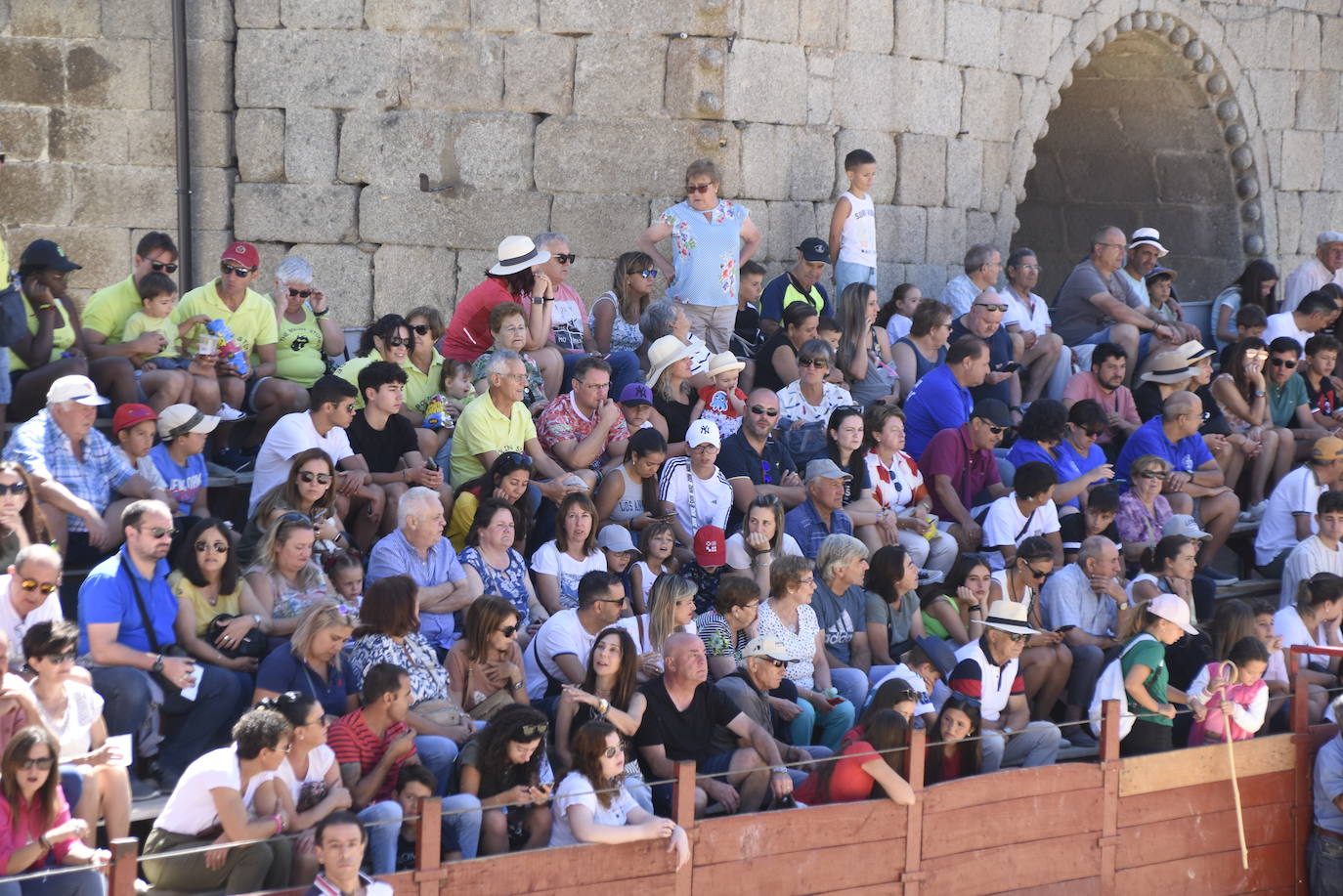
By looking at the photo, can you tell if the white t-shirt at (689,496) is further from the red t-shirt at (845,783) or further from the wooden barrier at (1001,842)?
the wooden barrier at (1001,842)

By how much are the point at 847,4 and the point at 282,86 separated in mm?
3661

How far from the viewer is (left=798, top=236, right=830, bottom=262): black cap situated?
10.4m

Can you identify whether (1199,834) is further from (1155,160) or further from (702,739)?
(1155,160)

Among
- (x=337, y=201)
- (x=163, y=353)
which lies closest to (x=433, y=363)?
(x=163, y=353)

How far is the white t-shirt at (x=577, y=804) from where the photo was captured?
6.34 meters

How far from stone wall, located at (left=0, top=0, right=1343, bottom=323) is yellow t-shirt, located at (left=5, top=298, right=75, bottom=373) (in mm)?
2784

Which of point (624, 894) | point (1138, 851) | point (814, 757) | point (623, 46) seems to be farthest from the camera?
point (623, 46)

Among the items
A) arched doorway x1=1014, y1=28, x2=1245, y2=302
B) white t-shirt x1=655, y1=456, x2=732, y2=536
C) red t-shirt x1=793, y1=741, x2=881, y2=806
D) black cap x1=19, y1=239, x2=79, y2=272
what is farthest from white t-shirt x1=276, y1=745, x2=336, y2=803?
arched doorway x1=1014, y1=28, x2=1245, y2=302

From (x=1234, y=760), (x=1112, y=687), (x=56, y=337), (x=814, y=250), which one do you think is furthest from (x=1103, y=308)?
(x=56, y=337)

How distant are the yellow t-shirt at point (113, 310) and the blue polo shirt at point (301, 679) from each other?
2.84 m

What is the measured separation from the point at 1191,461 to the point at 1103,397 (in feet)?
2.34

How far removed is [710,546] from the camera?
8133mm

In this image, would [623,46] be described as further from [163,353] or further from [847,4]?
[163,353]

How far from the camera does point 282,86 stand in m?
11.0
